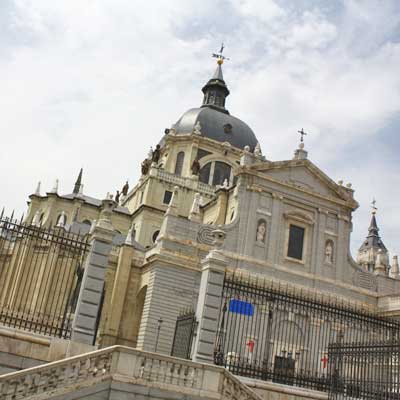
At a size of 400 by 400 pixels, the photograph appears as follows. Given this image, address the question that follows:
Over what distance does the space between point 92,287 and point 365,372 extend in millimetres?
7704

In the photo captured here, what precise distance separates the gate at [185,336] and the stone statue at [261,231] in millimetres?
18657

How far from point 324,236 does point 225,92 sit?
2789 cm

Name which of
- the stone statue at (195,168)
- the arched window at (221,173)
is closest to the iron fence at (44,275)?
the stone statue at (195,168)

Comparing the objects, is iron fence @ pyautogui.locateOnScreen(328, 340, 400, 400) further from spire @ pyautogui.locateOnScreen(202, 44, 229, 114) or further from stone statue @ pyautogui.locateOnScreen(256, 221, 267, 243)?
spire @ pyautogui.locateOnScreen(202, 44, 229, 114)

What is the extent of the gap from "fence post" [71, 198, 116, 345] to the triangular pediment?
22726mm

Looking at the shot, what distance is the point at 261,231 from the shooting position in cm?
3334

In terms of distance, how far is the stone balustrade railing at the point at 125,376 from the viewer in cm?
915

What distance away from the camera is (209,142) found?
1922 inches

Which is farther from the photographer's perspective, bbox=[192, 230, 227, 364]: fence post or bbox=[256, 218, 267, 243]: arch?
bbox=[256, 218, 267, 243]: arch

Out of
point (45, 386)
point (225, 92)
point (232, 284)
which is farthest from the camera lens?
point (225, 92)

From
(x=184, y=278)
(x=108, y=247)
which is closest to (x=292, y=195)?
(x=184, y=278)

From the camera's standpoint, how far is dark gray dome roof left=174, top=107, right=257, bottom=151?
5038 cm

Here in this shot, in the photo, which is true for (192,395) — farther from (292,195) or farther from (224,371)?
(292,195)

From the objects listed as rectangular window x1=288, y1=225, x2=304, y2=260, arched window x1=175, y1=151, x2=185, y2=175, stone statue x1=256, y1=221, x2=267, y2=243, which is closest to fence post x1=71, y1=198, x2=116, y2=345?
stone statue x1=256, y1=221, x2=267, y2=243
